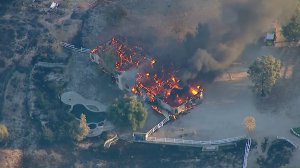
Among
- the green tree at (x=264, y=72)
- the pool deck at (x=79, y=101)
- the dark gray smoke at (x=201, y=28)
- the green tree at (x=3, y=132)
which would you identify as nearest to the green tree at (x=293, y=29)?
the dark gray smoke at (x=201, y=28)

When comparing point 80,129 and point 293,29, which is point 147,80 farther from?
point 293,29

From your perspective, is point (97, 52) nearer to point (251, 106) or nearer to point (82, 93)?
point (82, 93)

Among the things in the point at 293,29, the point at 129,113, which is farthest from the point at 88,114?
the point at 293,29

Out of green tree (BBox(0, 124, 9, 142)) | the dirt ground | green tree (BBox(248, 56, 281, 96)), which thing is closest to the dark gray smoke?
the dirt ground

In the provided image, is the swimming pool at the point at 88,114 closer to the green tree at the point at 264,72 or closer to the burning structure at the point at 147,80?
the burning structure at the point at 147,80

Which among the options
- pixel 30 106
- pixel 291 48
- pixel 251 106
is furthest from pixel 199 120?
pixel 30 106

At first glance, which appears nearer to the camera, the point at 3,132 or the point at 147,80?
the point at 3,132
